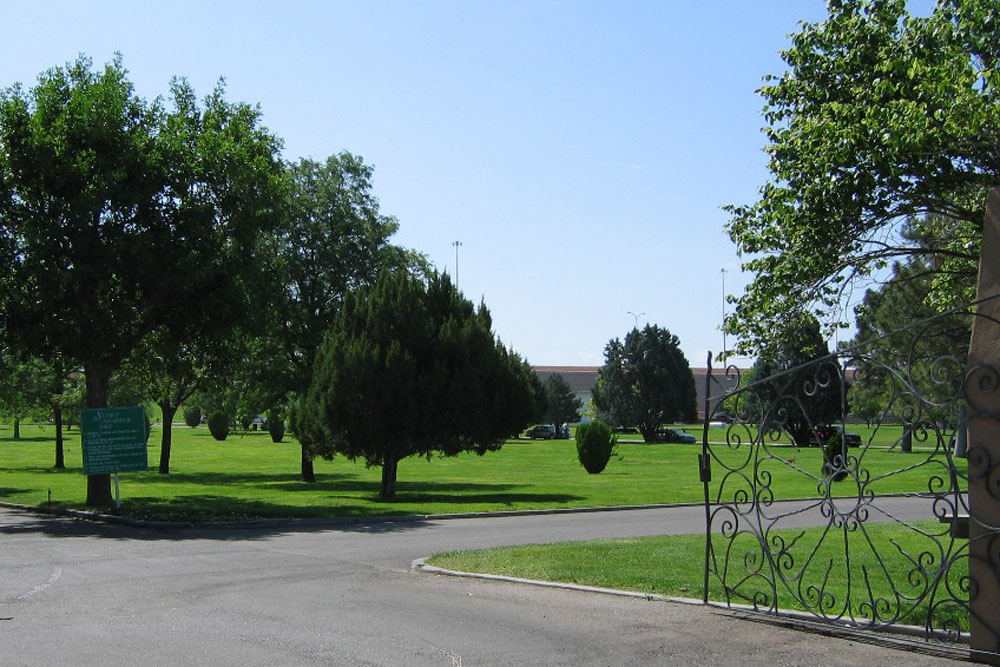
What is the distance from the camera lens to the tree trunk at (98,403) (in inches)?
1005

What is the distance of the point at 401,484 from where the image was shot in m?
39.0

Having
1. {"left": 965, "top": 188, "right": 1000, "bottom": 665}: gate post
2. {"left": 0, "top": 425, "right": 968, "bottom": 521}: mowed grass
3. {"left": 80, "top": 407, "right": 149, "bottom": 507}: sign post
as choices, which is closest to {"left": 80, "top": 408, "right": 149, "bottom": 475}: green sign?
{"left": 80, "top": 407, "right": 149, "bottom": 507}: sign post

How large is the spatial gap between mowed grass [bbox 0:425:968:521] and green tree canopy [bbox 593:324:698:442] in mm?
20881

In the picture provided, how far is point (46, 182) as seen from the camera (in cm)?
2358

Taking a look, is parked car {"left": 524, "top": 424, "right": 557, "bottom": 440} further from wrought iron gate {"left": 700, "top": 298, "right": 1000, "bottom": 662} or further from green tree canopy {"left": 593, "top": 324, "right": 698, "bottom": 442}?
wrought iron gate {"left": 700, "top": 298, "right": 1000, "bottom": 662}

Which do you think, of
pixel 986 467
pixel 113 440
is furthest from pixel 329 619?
pixel 113 440

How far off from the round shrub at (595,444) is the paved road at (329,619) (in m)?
26.1

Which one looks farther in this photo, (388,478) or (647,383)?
(647,383)

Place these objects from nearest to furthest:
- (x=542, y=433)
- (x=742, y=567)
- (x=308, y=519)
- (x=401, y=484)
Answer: (x=742, y=567), (x=308, y=519), (x=401, y=484), (x=542, y=433)

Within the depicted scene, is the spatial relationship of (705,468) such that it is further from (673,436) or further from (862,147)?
(673,436)

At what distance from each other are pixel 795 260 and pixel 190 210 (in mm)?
15642

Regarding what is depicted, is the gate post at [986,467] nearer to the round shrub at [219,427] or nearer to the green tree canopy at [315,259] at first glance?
the green tree canopy at [315,259]

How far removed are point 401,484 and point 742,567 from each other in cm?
2706

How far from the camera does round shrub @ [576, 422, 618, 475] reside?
42500mm
